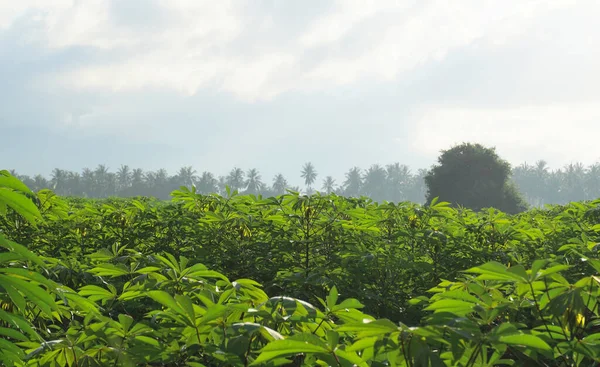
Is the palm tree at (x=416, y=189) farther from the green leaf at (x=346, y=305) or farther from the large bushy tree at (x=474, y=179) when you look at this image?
the green leaf at (x=346, y=305)

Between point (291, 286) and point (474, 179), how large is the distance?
121 feet

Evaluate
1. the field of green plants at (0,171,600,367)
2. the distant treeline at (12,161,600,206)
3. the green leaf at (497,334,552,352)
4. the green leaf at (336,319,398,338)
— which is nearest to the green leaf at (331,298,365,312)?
the field of green plants at (0,171,600,367)

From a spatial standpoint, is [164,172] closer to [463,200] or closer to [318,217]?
[463,200]

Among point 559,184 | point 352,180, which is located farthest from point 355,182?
point 559,184

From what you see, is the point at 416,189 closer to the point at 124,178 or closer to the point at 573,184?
the point at 573,184

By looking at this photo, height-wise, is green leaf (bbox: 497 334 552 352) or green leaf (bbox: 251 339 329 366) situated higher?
green leaf (bbox: 497 334 552 352)

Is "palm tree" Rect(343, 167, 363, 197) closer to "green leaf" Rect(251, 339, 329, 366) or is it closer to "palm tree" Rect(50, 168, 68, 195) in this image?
"palm tree" Rect(50, 168, 68, 195)

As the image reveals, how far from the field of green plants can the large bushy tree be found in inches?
1266

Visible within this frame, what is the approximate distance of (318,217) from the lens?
384 centimetres

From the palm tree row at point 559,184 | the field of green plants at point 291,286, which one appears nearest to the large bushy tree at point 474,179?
the field of green plants at point 291,286

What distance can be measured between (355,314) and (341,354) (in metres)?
0.27

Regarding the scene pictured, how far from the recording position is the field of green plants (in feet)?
4.21

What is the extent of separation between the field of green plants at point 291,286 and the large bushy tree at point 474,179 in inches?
1266

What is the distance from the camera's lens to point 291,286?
3.46 meters
